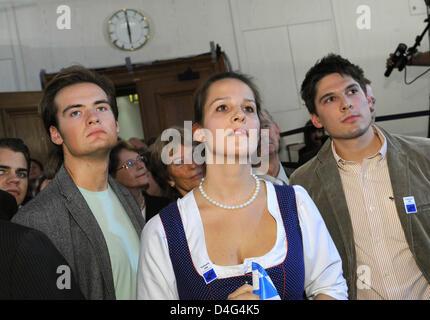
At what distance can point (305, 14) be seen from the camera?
6355 millimetres

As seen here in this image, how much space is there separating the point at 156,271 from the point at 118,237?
0.48m

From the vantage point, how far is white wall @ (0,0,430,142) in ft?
20.8

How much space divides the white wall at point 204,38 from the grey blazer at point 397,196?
4344mm

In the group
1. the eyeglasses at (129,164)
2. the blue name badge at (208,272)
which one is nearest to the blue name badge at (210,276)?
the blue name badge at (208,272)

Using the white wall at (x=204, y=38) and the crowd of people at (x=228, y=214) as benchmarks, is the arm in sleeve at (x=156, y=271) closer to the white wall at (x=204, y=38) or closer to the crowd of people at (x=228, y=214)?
the crowd of people at (x=228, y=214)

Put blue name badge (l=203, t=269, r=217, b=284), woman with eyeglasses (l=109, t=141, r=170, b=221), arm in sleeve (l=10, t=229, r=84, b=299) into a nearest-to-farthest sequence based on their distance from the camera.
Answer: arm in sleeve (l=10, t=229, r=84, b=299)
blue name badge (l=203, t=269, r=217, b=284)
woman with eyeglasses (l=109, t=141, r=170, b=221)

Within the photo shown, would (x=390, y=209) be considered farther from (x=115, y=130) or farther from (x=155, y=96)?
(x=155, y=96)

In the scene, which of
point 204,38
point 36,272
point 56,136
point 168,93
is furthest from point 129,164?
point 204,38

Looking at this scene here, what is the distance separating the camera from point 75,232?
5.23 ft

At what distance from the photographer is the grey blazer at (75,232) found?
1520mm

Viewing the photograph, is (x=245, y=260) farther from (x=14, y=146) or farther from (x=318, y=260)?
(x=14, y=146)

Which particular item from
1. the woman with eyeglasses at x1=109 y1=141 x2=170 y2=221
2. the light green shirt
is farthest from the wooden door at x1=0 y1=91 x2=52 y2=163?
the light green shirt

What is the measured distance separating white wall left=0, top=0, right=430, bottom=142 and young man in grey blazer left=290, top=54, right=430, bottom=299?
13.8 ft

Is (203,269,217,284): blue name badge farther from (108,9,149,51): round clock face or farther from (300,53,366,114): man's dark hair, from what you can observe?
(108,9,149,51): round clock face
